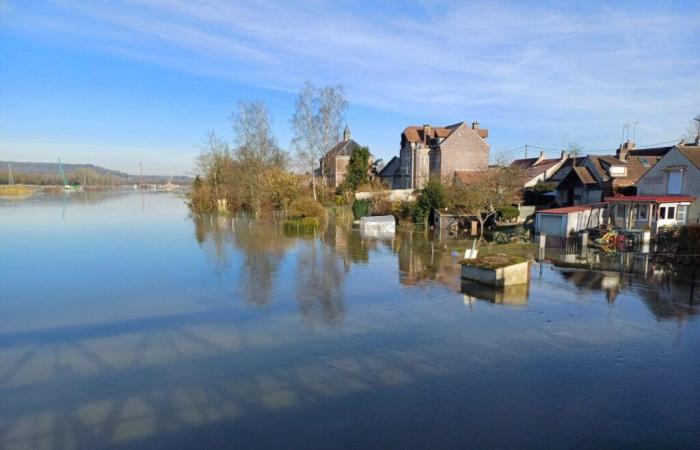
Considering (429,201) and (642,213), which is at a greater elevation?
(429,201)

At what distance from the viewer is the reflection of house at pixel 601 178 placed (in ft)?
94.6

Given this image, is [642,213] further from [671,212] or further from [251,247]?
[251,247]

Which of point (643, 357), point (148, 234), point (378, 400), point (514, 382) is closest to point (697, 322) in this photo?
point (643, 357)

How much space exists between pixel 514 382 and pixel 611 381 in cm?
172

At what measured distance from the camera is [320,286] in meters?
14.2

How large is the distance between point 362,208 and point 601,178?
17.2 meters

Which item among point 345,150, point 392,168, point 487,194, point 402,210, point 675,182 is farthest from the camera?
point 345,150

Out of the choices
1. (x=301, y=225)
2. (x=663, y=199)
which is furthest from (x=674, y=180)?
(x=301, y=225)

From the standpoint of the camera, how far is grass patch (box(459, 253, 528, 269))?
Answer: 13.9 meters

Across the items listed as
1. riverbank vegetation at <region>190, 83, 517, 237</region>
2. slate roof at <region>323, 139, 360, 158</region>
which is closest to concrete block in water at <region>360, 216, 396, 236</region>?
riverbank vegetation at <region>190, 83, 517, 237</region>

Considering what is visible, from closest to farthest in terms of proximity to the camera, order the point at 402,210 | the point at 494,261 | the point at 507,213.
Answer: the point at 494,261 → the point at 507,213 → the point at 402,210

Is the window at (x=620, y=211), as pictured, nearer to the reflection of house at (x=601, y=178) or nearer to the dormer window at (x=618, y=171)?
the reflection of house at (x=601, y=178)

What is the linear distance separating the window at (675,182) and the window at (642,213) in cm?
226

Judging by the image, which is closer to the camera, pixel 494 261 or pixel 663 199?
pixel 494 261
